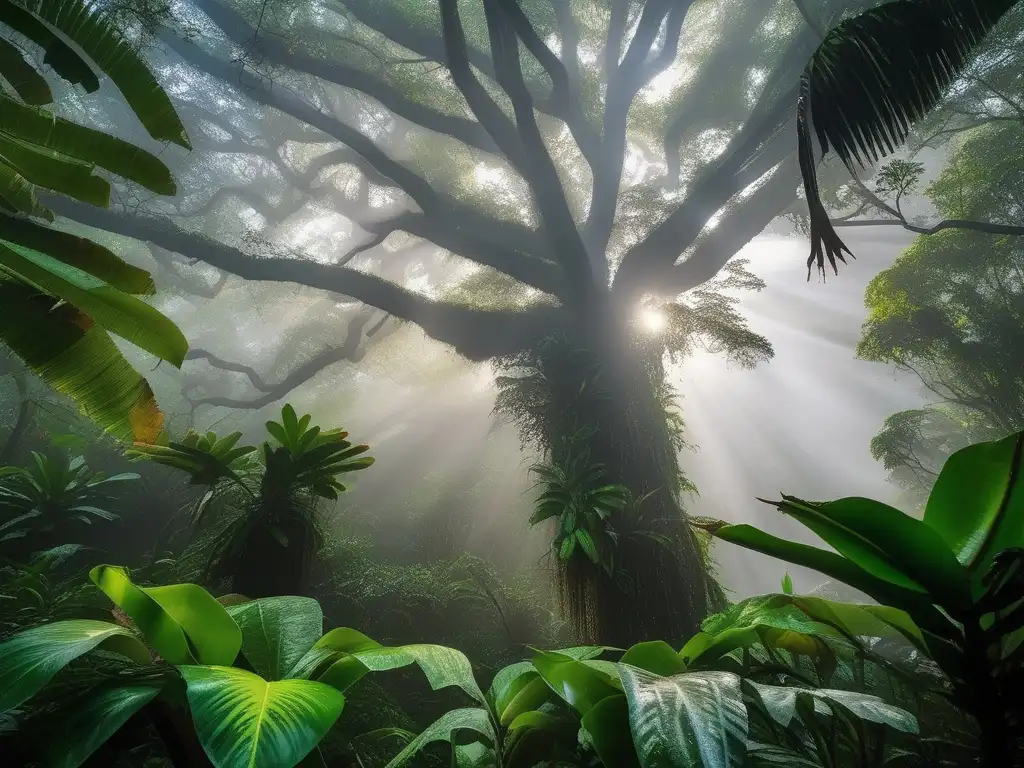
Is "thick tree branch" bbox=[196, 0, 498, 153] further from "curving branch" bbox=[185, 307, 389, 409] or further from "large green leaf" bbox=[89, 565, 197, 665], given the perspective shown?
"large green leaf" bbox=[89, 565, 197, 665]

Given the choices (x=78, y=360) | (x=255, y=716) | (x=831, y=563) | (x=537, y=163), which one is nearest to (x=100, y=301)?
(x=78, y=360)

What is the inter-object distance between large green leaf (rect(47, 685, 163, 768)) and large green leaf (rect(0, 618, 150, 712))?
0.09 meters

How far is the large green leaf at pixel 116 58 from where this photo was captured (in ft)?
6.24

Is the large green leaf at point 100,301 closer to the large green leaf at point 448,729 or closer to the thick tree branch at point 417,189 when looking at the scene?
the large green leaf at point 448,729

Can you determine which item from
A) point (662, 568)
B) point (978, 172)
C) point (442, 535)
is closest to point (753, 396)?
point (978, 172)

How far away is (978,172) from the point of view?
308 inches

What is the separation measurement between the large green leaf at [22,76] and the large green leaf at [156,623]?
241cm

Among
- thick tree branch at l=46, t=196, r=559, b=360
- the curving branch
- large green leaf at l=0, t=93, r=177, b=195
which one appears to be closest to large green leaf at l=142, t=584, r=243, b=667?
large green leaf at l=0, t=93, r=177, b=195

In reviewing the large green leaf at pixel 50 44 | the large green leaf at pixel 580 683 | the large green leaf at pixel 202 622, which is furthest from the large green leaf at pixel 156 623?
the large green leaf at pixel 50 44

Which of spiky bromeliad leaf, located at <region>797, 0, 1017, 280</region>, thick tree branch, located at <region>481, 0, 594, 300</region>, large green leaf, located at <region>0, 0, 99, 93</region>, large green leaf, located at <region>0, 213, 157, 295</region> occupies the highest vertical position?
thick tree branch, located at <region>481, 0, 594, 300</region>

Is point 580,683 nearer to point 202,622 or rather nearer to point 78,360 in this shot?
point 202,622

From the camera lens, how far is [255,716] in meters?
0.76

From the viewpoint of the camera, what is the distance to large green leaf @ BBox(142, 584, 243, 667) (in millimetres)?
1004

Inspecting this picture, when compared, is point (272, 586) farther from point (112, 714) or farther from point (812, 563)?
point (812, 563)
